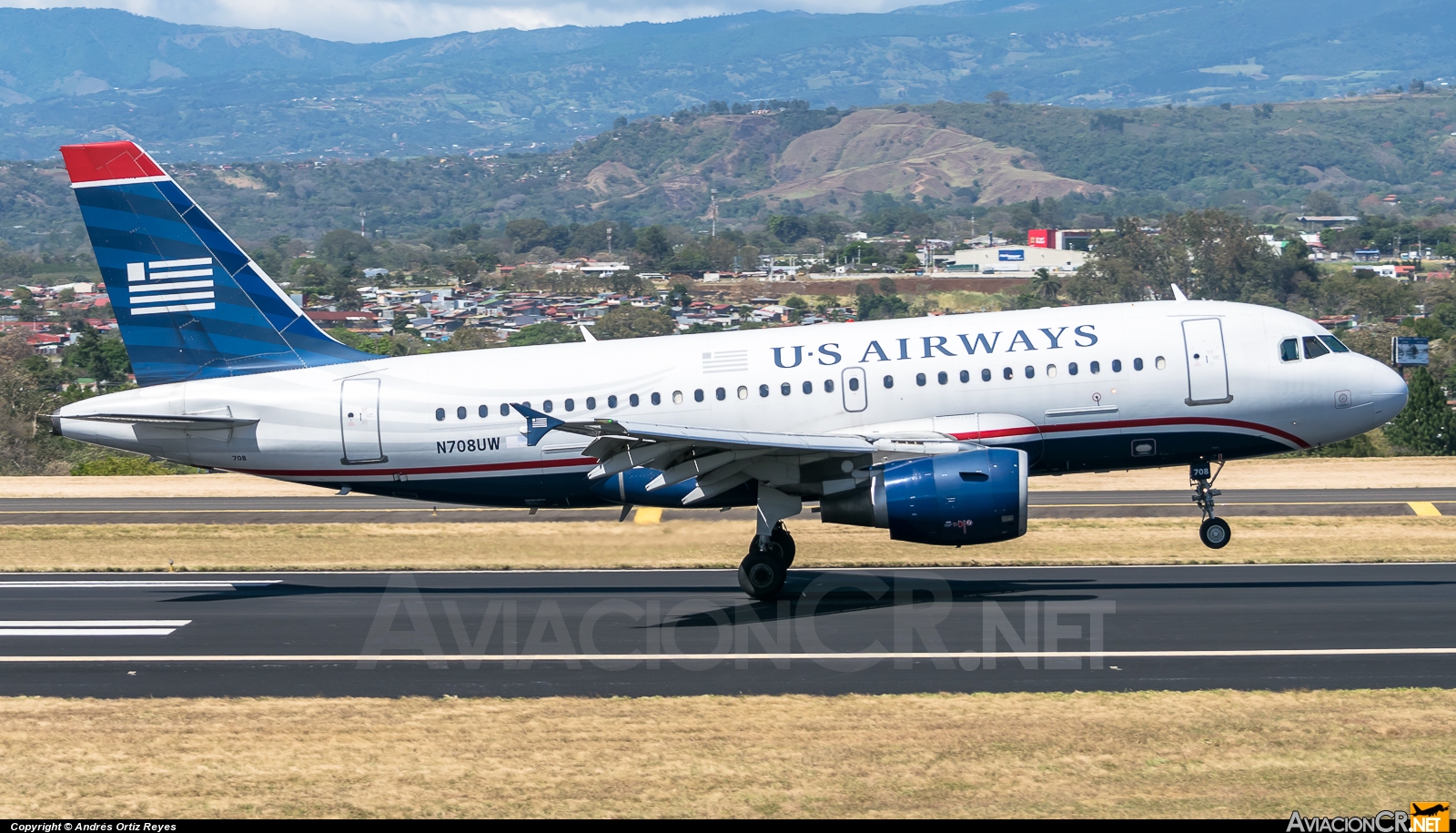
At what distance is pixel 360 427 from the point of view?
26.2 meters

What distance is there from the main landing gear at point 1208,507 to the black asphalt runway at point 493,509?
10.5 metres

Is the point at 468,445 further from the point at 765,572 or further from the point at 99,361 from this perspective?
the point at 99,361

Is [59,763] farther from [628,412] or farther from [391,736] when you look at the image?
[628,412]

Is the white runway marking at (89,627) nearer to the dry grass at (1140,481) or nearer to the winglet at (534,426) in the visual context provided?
the winglet at (534,426)

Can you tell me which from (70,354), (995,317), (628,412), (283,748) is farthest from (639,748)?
(70,354)

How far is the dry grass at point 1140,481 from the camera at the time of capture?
42562mm

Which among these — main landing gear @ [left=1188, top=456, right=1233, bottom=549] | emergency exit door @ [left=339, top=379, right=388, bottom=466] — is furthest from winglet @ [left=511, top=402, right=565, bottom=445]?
main landing gear @ [left=1188, top=456, right=1233, bottom=549]

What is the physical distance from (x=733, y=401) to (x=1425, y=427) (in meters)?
51.4

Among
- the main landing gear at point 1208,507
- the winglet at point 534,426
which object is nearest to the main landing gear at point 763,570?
the winglet at point 534,426

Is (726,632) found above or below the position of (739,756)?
below

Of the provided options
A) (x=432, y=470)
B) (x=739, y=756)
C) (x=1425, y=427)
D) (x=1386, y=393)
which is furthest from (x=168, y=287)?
(x=1425, y=427)

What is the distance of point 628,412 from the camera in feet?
83.7

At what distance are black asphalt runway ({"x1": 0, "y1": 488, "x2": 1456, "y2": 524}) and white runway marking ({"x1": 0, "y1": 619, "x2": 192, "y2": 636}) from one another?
11.9 metres

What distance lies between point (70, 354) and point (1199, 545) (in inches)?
3748
